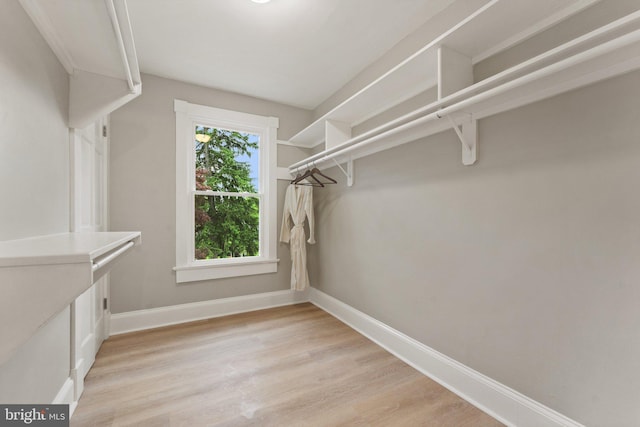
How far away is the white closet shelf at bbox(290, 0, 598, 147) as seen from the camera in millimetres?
1218

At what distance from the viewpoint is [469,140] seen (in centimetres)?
162

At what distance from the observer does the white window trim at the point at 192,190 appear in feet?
9.16

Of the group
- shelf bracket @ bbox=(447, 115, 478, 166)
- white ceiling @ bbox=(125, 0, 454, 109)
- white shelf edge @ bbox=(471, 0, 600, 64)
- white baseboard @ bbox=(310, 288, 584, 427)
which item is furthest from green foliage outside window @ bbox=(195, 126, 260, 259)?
white shelf edge @ bbox=(471, 0, 600, 64)

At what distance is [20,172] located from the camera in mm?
1093

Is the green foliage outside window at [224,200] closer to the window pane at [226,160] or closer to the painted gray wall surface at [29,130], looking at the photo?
the window pane at [226,160]

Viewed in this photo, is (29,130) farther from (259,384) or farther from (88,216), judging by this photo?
(259,384)

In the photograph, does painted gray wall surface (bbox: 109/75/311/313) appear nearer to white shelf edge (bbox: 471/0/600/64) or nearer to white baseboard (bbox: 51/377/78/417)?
white baseboard (bbox: 51/377/78/417)

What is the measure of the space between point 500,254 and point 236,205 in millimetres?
2622

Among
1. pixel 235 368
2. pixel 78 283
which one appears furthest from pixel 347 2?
pixel 235 368

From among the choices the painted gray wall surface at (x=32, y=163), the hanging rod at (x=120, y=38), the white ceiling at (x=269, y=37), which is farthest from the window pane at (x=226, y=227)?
the hanging rod at (x=120, y=38)

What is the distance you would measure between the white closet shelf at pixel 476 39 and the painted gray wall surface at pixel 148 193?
1.91 m

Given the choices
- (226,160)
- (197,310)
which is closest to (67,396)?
(197,310)

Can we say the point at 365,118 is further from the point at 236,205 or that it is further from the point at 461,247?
the point at 236,205

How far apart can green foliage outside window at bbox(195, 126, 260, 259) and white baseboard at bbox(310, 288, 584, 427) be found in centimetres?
164
